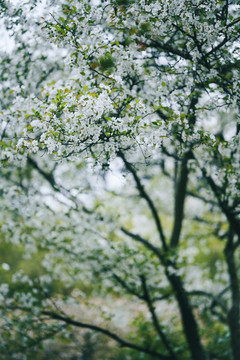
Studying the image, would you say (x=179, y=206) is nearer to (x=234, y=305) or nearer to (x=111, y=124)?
(x=234, y=305)

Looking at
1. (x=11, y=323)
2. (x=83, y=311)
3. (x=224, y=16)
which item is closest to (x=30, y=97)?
(x=224, y=16)

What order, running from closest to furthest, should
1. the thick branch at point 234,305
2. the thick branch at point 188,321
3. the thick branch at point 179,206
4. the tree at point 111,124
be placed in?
1. the tree at point 111,124
2. the thick branch at point 234,305
3. the thick branch at point 188,321
4. the thick branch at point 179,206

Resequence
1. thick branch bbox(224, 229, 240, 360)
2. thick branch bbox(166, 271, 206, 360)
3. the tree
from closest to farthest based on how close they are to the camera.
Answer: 1. the tree
2. thick branch bbox(224, 229, 240, 360)
3. thick branch bbox(166, 271, 206, 360)

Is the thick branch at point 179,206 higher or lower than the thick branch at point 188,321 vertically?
higher

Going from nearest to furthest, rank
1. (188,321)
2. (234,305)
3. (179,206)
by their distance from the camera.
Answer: (234,305) → (188,321) → (179,206)

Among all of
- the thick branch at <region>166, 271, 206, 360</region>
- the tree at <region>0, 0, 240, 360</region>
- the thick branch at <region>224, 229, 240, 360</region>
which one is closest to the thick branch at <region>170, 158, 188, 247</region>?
the tree at <region>0, 0, 240, 360</region>

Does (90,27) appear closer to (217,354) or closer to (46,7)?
(46,7)

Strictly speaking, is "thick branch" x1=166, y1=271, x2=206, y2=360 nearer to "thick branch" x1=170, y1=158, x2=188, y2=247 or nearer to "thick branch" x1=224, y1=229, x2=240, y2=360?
"thick branch" x1=224, y1=229, x2=240, y2=360

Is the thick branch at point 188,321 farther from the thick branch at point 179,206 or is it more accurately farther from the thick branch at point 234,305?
the thick branch at point 179,206

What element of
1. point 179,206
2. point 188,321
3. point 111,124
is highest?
point 179,206

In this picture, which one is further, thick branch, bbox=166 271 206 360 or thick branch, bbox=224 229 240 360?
thick branch, bbox=166 271 206 360

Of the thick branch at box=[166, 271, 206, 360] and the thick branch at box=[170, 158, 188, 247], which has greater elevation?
the thick branch at box=[170, 158, 188, 247]

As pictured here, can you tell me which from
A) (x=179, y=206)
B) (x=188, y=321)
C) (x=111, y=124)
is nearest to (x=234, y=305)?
(x=188, y=321)

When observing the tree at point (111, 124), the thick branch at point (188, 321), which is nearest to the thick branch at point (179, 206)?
the tree at point (111, 124)
